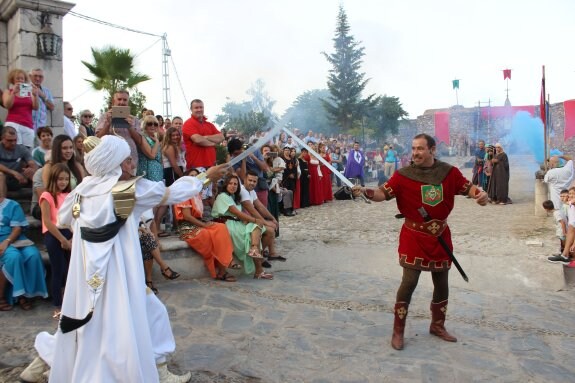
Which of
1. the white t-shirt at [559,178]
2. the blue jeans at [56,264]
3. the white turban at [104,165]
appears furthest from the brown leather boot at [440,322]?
the white t-shirt at [559,178]

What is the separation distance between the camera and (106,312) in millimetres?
2910

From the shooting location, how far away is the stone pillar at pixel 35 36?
7.89 meters

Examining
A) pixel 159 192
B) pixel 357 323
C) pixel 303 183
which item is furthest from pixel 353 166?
pixel 159 192

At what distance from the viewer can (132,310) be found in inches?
115

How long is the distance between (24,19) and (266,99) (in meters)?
4.61

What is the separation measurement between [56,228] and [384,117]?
3221 centimetres

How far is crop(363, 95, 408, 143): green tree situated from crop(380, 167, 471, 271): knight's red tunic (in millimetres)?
28128

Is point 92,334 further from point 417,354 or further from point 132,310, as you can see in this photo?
point 417,354

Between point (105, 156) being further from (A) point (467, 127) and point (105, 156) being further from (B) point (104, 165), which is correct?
(A) point (467, 127)

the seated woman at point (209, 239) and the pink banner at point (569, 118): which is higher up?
the pink banner at point (569, 118)

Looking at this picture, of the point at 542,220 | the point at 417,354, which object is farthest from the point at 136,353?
the point at 542,220

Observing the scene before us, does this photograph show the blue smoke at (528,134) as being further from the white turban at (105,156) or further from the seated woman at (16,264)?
the white turban at (105,156)

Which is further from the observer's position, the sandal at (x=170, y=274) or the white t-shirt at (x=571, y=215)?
the white t-shirt at (x=571, y=215)

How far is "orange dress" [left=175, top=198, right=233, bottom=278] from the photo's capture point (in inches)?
244
